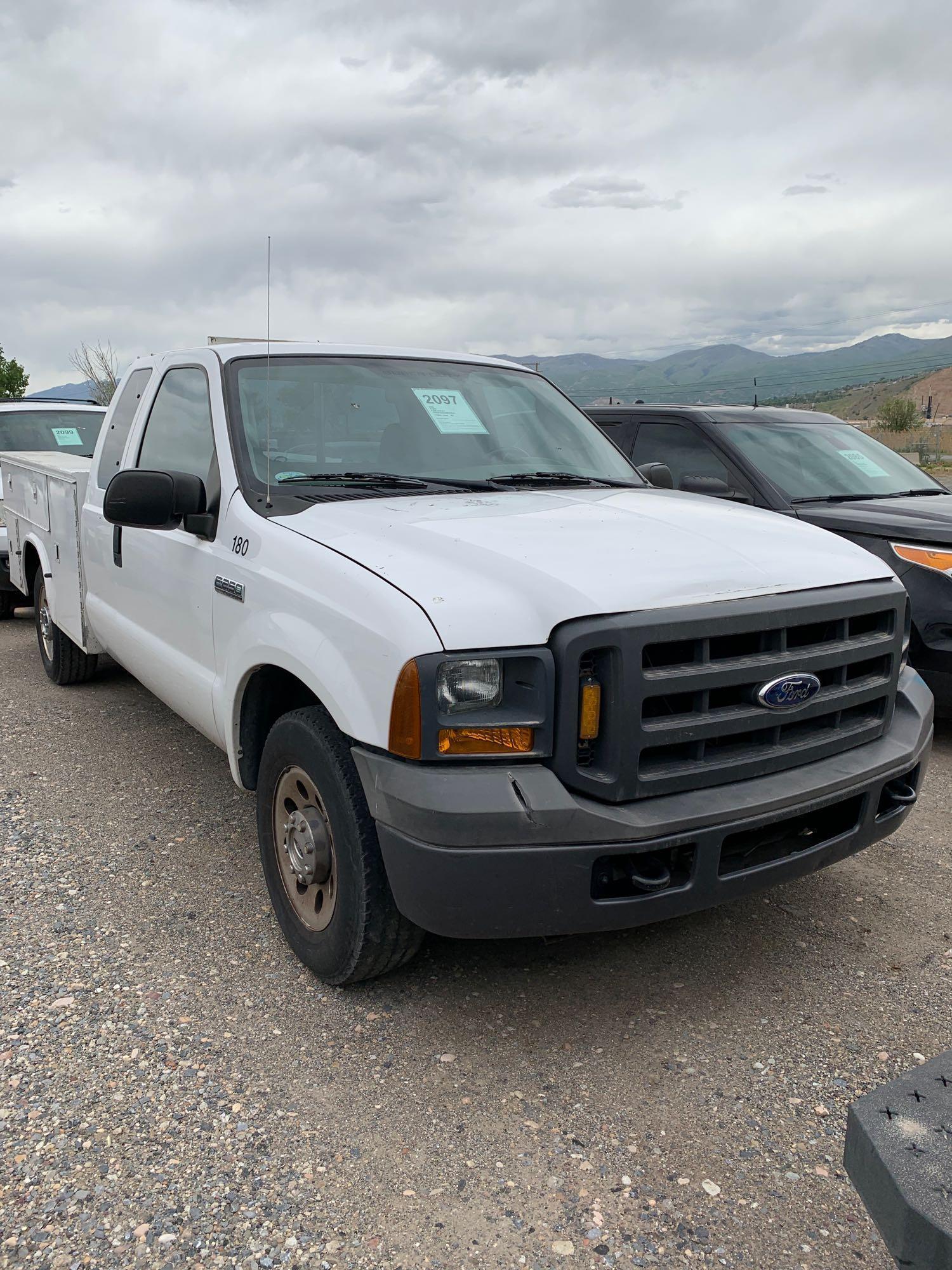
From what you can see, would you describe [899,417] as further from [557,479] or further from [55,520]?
[557,479]

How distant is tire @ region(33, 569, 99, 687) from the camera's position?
638cm

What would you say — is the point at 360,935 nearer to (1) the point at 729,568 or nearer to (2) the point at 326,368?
(1) the point at 729,568

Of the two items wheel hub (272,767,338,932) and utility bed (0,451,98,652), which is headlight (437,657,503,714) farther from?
utility bed (0,451,98,652)

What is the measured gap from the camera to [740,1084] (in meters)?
2.62

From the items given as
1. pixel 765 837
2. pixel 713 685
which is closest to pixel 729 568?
pixel 713 685

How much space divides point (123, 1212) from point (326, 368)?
2.90m

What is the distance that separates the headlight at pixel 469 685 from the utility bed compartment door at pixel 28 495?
4.32 m

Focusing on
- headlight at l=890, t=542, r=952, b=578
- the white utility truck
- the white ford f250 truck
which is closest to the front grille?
Result: the white ford f250 truck

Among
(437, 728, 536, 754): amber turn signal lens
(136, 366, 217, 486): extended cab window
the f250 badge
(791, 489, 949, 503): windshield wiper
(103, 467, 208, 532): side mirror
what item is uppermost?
(136, 366, 217, 486): extended cab window

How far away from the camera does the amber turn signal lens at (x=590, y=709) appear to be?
2451 millimetres

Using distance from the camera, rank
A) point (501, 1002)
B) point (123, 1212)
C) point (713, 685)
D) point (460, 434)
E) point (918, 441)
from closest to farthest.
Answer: point (123, 1212)
point (713, 685)
point (501, 1002)
point (460, 434)
point (918, 441)

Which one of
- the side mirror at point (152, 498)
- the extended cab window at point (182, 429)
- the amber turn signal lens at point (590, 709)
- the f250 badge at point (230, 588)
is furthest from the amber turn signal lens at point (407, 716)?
the extended cab window at point (182, 429)

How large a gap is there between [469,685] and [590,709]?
0.30 m

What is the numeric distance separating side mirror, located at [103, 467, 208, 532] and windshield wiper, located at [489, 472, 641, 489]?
1.10 m
